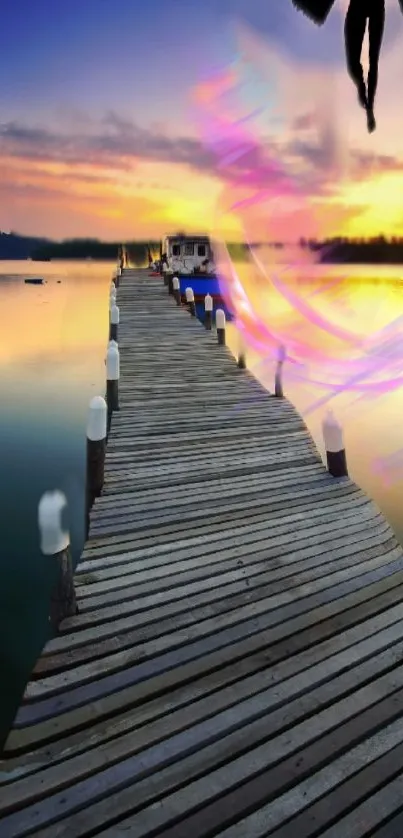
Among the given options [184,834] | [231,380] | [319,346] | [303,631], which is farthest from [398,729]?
[319,346]

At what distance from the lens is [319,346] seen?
41031 mm

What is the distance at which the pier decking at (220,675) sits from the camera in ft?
11.1

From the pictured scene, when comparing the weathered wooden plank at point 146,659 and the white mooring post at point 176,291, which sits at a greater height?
the white mooring post at point 176,291

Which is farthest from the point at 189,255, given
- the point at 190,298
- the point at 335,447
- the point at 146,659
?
the point at 146,659

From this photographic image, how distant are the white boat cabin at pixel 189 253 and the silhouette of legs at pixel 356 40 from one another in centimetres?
3743

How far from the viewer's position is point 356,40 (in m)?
4.54

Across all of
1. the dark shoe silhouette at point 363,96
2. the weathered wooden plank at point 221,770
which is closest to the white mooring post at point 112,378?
the dark shoe silhouette at point 363,96

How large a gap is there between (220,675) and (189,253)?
40.8 m

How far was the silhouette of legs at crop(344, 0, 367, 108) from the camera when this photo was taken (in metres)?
4.48

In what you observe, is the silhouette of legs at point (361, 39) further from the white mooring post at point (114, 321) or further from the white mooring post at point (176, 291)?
the white mooring post at point (176, 291)

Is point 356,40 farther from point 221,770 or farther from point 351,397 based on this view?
point 351,397

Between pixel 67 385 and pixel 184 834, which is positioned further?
pixel 67 385

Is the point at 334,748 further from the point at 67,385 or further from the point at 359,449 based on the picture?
the point at 67,385

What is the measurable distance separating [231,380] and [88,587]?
31.6 feet
